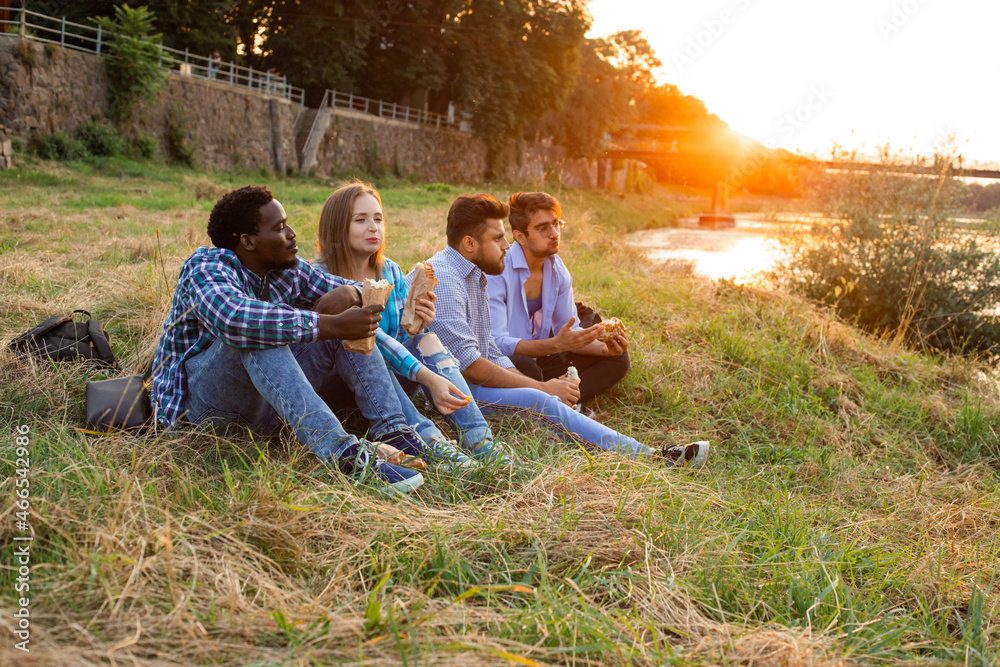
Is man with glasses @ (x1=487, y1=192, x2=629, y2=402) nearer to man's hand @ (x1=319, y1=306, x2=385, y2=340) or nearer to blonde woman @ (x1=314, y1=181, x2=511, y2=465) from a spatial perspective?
blonde woman @ (x1=314, y1=181, x2=511, y2=465)

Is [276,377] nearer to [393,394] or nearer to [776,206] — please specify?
[393,394]

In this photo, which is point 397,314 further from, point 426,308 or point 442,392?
point 442,392

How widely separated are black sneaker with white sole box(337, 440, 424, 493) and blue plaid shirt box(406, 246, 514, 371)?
3.22 ft

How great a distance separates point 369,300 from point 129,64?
18083 millimetres

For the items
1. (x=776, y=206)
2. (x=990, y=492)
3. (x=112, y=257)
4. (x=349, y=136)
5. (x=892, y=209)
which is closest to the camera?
(x=990, y=492)

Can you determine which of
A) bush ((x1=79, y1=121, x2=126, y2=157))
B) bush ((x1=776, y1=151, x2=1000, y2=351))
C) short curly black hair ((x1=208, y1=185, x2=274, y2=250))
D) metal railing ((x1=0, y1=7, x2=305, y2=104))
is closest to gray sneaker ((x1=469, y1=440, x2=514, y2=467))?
short curly black hair ((x1=208, y1=185, x2=274, y2=250))

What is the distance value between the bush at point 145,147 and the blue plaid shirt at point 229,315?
17159 millimetres

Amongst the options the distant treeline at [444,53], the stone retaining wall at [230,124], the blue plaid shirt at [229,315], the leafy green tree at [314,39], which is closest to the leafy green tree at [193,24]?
the distant treeline at [444,53]

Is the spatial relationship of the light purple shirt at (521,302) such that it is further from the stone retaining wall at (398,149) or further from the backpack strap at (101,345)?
the stone retaining wall at (398,149)

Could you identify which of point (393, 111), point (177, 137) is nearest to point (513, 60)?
point (393, 111)

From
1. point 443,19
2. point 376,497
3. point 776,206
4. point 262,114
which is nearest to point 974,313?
point 776,206

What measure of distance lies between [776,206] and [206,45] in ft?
62.5

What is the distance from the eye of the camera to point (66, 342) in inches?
143

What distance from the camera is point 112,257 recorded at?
6.18m
